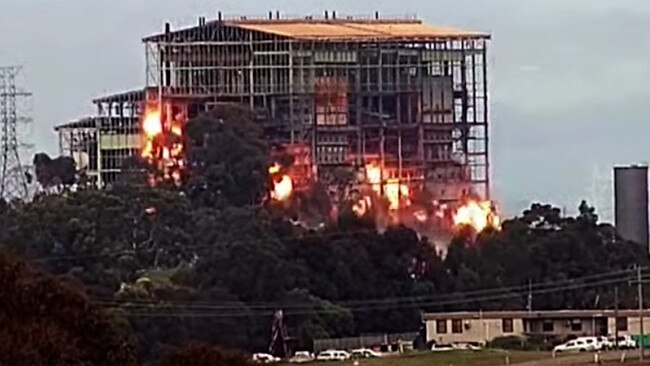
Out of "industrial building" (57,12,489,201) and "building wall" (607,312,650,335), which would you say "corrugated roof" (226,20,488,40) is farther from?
"building wall" (607,312,650,335)

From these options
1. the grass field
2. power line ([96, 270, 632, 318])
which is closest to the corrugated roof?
power line ([96, 270, 632, 318])

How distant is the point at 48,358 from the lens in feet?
89.2

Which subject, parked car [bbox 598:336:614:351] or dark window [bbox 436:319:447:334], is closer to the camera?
parked car [bbox 598:336:614:351]

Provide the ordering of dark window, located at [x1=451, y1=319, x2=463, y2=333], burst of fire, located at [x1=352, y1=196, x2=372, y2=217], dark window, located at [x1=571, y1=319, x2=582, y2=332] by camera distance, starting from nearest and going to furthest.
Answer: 1. dark window, located at [x1=571, y1=319, x2=582, y2=332]
2. dark window, located at [x1=451, y1=319, x2=463, y2=333]
3. burst of fire, located at [x1=352, y1=196, x2=372, y2=217]

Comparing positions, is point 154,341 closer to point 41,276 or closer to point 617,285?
point 617,285

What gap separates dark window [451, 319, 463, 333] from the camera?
228 feet

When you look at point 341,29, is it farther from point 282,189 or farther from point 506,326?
point 506,326

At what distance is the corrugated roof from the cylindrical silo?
11.1 meters

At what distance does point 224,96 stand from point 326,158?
5.37m

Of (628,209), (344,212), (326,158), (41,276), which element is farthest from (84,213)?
(41,276)

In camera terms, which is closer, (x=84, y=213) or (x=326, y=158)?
(x=84, y=213)

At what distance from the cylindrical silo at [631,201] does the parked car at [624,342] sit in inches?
821

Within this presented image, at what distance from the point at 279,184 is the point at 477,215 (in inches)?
318

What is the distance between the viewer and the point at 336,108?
90688 mm
